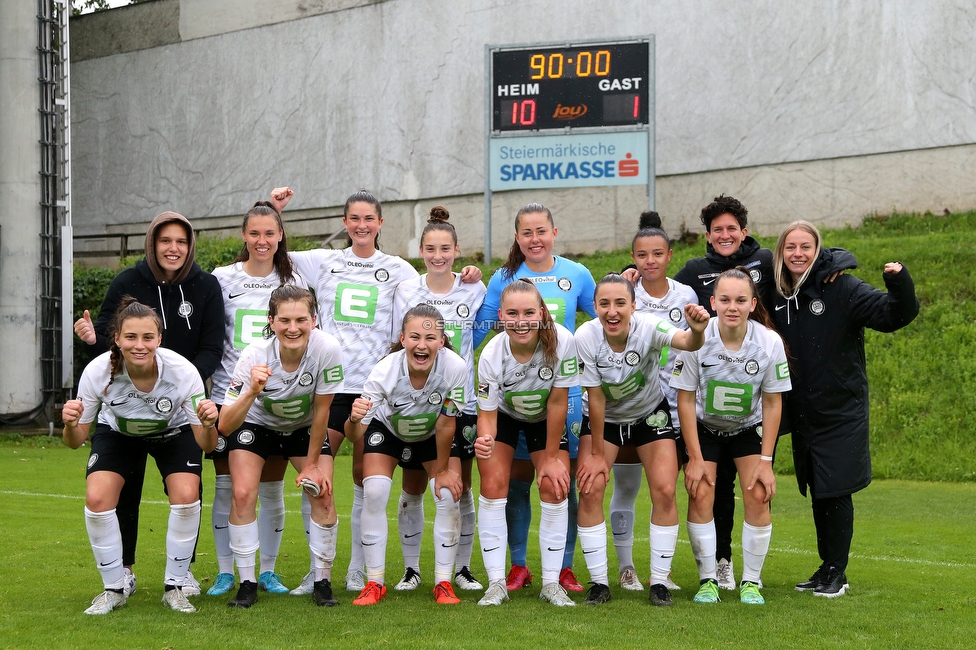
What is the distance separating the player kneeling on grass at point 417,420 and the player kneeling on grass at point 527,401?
0.21 meters

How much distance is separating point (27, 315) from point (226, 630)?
13581 millimetres

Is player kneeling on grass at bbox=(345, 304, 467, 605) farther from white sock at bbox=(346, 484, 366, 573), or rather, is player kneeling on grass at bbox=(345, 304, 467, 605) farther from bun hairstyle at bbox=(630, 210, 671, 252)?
bun hairstyle at bbox=(630, 210, 671, 252)

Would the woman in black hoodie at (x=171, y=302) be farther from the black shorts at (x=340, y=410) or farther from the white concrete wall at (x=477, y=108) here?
the white concrete wall at (x=477, y=108)

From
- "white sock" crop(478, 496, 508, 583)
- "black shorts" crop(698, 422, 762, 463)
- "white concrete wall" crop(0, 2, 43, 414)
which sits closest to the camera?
"white sock" crop(478, 496, 508, 583)

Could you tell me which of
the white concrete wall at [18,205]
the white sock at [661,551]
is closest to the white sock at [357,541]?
the white sock at [661,551]

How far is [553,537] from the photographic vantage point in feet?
19.4

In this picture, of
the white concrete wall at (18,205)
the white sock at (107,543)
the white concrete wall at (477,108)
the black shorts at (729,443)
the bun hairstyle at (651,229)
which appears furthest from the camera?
the white concrete wall at (477,108)

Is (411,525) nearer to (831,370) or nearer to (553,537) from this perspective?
(553,537)

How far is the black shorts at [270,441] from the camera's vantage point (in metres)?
6.00

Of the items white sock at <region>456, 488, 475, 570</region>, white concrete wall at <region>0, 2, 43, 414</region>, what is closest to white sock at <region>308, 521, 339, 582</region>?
white sock at <region>456, 488, 475, 570</region>

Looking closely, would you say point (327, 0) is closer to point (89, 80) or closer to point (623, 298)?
point (89, 80)

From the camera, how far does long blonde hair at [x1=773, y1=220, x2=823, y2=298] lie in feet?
20.6

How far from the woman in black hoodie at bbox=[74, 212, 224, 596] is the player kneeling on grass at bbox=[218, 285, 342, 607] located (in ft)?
1.42

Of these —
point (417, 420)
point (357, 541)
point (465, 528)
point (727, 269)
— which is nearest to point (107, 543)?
point (357, 541)
